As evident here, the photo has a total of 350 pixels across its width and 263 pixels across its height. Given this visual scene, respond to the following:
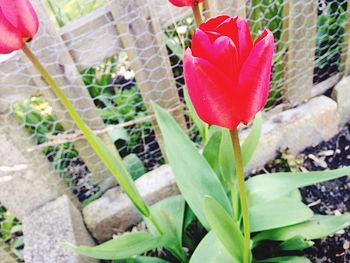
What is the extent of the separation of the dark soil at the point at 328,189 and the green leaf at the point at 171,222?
360mm

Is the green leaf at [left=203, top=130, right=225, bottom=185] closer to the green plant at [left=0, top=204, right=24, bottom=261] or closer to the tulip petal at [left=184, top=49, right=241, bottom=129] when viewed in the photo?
the tulip petal at [left=184, top=49, right=241, bottom=129]

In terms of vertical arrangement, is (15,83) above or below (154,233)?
above

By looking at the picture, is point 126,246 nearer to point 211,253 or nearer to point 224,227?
point 211,253

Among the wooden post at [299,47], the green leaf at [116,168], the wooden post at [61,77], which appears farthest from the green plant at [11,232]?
the wooden post at [299,47]

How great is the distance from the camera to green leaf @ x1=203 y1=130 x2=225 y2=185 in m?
0.96

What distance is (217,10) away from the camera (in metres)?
1.00

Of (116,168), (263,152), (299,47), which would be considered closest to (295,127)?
(263,152)

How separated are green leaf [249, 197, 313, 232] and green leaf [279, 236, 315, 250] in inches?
6.0

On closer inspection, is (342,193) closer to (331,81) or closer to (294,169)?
(294,169)

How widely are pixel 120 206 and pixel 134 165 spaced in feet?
0.45

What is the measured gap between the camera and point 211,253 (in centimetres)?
81

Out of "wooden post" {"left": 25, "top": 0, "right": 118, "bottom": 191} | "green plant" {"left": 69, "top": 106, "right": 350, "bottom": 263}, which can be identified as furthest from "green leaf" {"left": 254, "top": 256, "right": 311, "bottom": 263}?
"wooden post" {"left": 25, "top": 0, "right": 118, "bottom": 191}

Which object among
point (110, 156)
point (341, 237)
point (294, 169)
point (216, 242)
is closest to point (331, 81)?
point (294, 169)

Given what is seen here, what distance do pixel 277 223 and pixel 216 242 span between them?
0.13m
